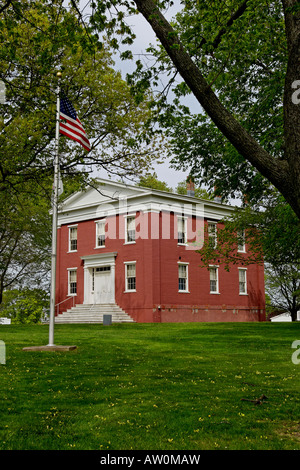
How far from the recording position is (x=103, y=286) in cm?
3747

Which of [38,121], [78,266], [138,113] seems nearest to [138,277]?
[78,266]

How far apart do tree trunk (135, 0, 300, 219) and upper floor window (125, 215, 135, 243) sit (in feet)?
94.2

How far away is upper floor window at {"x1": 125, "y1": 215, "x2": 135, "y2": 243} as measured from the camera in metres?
36.1

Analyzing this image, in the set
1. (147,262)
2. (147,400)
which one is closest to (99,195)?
(147,262)

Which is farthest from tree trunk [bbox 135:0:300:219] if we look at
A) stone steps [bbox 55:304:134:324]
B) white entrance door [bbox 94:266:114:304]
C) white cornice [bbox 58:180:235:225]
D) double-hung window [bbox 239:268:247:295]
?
double-hung window [bbox 239:268:247:295]

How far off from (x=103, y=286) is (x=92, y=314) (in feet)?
8.93

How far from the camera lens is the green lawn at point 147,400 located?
19.9ft

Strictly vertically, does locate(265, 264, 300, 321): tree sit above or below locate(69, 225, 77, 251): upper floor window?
below

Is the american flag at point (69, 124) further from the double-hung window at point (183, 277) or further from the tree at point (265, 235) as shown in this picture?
the double-hung window at point (183, 277)

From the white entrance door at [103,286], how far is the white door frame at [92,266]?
0.25 meters

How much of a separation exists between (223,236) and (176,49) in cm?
1925

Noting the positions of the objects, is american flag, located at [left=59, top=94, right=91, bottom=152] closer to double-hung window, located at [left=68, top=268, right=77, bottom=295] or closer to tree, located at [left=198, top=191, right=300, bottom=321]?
tree, located at [left=198, top=191, right=300, bottom=321]

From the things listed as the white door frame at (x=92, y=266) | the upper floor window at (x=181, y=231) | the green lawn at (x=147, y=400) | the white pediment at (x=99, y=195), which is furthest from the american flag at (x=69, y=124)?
the white door frame at (x=92, y=266)

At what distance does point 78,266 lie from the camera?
39438 millimetres
